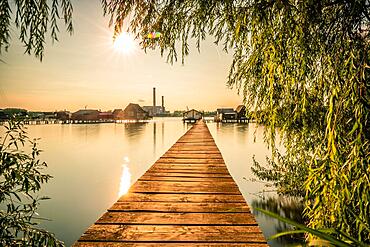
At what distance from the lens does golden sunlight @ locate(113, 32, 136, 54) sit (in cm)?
196

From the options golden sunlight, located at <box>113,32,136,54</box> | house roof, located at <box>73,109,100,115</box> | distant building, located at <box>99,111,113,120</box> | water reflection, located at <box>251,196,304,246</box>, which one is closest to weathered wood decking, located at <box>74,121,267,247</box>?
golden sunlight, located at <box>113,32,136,54</box>

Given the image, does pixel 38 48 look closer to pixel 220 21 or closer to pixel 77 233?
pixel 220 21

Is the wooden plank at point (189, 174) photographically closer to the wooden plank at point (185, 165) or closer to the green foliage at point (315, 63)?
the wooden plank at point (185, 165)

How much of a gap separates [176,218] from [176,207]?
0.30 m

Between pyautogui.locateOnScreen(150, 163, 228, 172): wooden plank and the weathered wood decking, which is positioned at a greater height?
the weathered wood decking

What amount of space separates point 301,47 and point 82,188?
15.8 meters

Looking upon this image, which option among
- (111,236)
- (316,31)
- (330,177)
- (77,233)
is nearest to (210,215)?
(111,236)

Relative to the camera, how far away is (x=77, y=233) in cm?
929

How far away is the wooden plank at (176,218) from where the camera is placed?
217 cm

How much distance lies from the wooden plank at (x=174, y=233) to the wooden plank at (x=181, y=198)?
27.2 inches

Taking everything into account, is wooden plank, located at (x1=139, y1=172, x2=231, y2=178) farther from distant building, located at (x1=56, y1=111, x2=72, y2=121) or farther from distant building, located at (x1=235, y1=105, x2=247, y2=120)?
distant building, located at (x1=56, y1=111, x2=72, y2=121)

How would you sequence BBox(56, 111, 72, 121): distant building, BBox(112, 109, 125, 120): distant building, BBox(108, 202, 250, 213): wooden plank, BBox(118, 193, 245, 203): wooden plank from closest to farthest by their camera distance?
1. BBox(108, 202, 250, 213): wooden plank
2. BBox(118, 193, 245, 203): wooden plank
3. BBox(56, 111, 72, 121): distant building
4. BBox(112, 109, 125, 120): distant building

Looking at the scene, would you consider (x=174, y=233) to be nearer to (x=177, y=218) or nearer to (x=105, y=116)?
(x=177, y=218)

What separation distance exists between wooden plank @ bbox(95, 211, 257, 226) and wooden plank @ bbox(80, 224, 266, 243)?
79 mm
